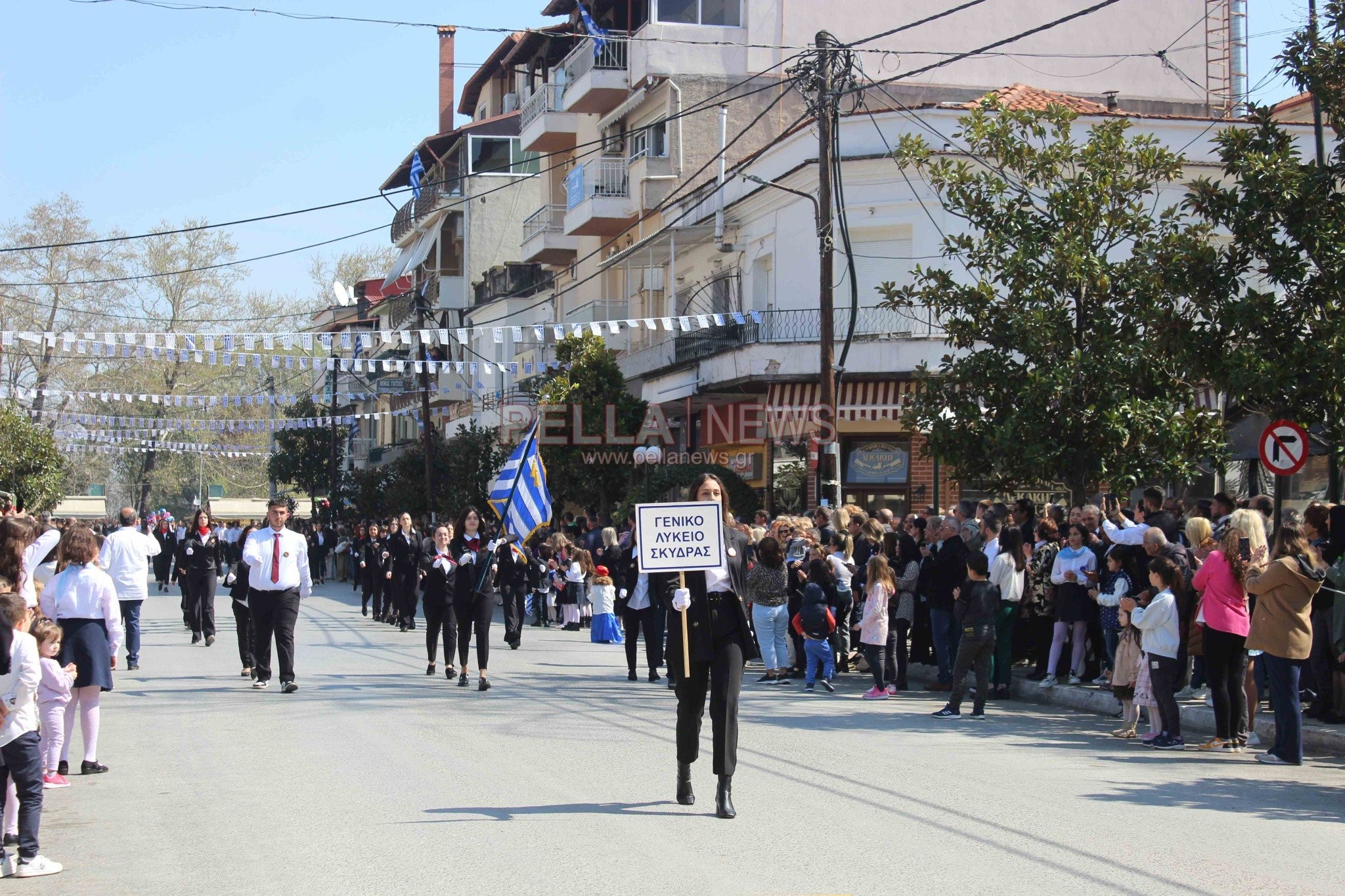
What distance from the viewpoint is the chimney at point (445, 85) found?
64312 millimetres

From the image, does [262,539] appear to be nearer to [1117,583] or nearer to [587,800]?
[587,800]

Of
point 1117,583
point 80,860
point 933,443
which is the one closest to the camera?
point 80,860

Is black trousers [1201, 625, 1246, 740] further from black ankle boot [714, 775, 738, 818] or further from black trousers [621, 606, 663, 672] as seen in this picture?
black trousers [621, 606, 663, 672]

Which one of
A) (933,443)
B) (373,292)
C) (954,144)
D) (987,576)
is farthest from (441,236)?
(987,576)

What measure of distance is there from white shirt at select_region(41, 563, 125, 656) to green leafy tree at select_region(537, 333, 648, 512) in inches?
945

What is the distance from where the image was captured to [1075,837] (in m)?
7.64

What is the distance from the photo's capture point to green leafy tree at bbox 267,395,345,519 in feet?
Answer: 221

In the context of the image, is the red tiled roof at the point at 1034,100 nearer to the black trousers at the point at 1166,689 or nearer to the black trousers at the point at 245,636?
the black trousers at the point at 245,636

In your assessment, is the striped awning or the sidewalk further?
the striped awning

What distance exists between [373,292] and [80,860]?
237 feet

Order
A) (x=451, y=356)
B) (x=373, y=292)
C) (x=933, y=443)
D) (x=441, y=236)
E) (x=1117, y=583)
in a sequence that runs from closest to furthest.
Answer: (x=1117, y=583) → (x=933, y=443) → (x=451, y=356) → (x=441, y=236) → (x=373, y=292)

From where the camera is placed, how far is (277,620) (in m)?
14.3

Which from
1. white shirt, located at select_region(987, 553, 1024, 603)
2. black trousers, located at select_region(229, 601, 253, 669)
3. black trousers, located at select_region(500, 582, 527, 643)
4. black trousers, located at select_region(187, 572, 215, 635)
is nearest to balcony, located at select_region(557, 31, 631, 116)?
black trousers, located at select_region(500, 582, 527, 643)

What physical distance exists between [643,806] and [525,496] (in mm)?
11212
